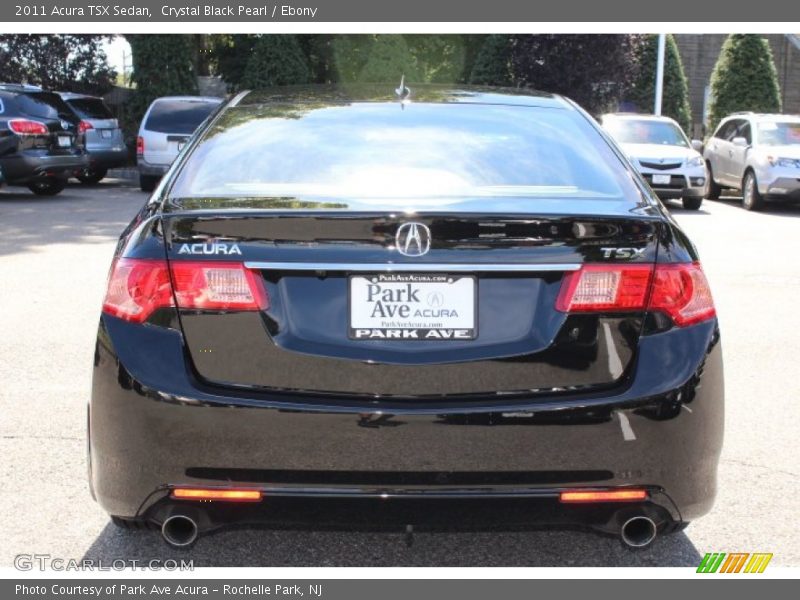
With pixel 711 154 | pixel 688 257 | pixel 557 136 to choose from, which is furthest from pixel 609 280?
pixel 711 154

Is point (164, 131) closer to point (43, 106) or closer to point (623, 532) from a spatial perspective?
point (43, 106)

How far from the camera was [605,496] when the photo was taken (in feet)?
10.3

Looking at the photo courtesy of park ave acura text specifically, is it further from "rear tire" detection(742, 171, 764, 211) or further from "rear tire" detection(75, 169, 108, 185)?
"rear tire" detection(75, 169, 108, 185)

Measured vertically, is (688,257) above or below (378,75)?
above

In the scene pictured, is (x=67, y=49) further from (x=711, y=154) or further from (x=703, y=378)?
(x=703, y=378)

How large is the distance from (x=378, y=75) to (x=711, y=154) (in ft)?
33.4

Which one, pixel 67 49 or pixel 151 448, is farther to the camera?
pixel 67 49

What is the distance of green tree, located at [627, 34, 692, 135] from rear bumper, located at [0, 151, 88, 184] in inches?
727

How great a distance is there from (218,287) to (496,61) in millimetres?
27125

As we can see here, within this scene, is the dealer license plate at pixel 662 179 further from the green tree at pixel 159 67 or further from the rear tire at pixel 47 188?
the green tree at pixel 159 67

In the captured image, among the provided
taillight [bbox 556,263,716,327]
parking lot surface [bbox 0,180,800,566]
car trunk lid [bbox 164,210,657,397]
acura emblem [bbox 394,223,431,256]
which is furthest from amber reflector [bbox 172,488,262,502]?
taillight [bbox 556,263,716,327]

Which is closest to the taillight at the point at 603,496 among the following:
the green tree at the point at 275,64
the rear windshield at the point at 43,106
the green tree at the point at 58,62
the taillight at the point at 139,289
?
the taillight at the point at 139,289

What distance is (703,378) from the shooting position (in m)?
3.21

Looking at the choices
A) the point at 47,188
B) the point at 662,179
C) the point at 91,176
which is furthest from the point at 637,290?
the point at 91,176
